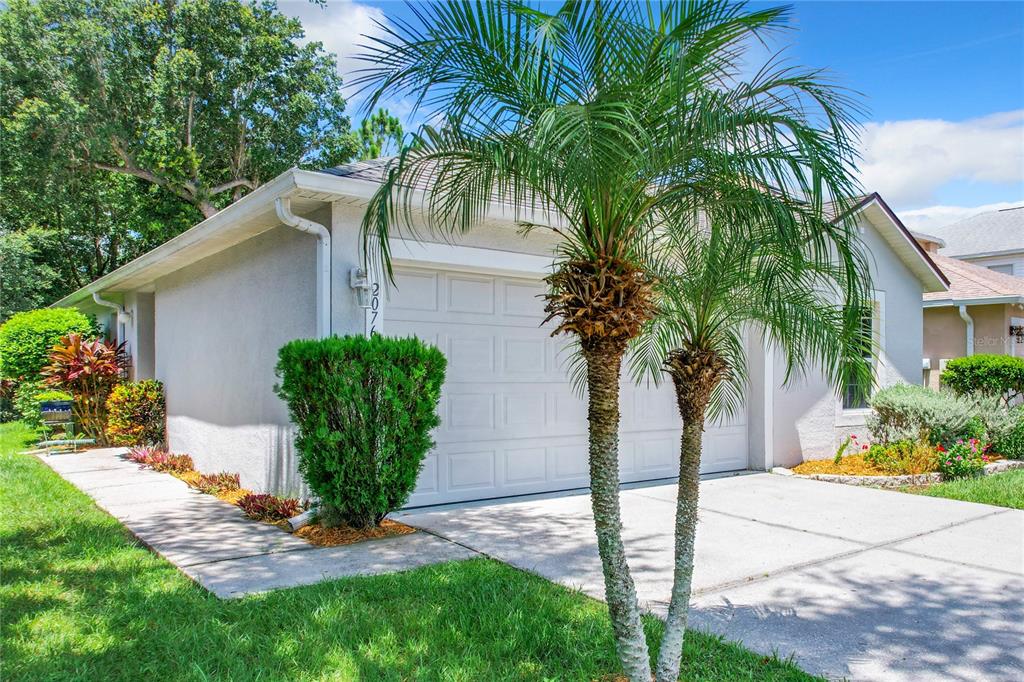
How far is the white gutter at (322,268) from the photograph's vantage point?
6.13 meters

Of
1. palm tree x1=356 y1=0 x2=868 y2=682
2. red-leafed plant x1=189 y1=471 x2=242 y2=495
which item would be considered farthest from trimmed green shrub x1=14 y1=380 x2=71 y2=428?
palm tree x1=356 y1=0 x2=868 y2=682

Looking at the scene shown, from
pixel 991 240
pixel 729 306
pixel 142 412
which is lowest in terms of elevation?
pixel 142 412

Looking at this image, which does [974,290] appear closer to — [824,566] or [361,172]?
[824,566]

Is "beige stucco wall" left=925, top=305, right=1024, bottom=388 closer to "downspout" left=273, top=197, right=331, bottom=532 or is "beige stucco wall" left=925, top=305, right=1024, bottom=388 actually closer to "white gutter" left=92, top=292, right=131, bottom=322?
"downspout" left=273, top=197, right=331, bottom=532

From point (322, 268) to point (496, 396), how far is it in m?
2.36

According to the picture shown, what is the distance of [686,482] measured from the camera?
10.7 feet

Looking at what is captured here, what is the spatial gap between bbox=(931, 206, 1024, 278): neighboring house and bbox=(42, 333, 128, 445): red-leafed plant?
97.2 feet

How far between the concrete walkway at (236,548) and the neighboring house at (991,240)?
29.5 metres

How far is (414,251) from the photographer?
6.73 m

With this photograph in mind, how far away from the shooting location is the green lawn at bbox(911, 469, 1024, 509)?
24.0 feet

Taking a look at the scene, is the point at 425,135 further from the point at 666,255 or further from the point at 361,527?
the point at 361,527

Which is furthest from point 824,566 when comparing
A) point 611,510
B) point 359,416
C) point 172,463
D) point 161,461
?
point 161,461

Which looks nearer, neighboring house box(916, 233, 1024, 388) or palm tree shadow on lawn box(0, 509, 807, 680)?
palm tree shadow on lawn box(0, 509, 807, 680)

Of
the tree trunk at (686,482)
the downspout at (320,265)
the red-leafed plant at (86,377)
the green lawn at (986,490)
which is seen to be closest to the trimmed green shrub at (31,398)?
the red-leafed plant at (86,377)
